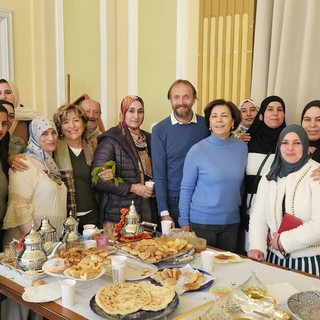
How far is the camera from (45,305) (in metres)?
1.49

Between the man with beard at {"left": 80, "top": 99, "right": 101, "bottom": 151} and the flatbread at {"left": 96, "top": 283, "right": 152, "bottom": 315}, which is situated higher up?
the man with beard at {"left": 80, "top": 99, "right": 101, "bottom": 151}

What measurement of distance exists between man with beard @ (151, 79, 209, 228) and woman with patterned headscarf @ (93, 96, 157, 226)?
4.4 inches

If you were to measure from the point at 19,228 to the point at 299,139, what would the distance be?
157 centimetres

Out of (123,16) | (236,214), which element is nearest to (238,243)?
(236,214)

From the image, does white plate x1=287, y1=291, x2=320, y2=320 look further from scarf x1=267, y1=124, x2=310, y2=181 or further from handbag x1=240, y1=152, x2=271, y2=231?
handbag x1=240, y1=152, x2=271, y2=231

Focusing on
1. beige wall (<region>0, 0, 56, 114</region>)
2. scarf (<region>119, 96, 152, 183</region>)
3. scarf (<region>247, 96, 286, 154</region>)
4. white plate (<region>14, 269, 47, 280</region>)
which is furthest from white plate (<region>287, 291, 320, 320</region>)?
Result: beige wall (<region>0, 0, 56, 114</region>)

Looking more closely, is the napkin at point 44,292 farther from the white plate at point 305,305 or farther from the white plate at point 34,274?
the white plate at point 305,305

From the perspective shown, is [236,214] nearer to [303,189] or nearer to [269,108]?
[303,189]

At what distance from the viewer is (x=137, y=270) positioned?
1774mm

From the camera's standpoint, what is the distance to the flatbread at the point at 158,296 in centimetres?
140

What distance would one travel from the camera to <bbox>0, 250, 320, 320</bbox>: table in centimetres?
145

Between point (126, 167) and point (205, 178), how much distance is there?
58cm

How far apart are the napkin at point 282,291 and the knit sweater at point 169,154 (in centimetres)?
123

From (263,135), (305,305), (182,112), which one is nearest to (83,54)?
(182,112)
